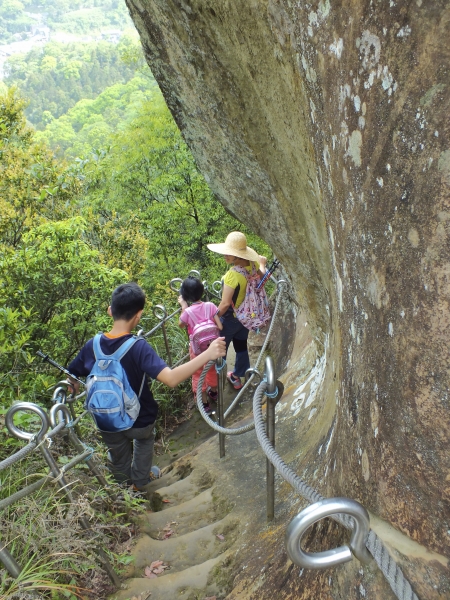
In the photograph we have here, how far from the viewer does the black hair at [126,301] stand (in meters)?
3.39

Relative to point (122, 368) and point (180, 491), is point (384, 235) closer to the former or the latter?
point (122, 368)

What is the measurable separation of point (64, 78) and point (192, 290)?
354 ft

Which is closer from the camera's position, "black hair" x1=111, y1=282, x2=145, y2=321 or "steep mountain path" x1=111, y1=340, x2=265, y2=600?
"steep mountain path" x1=111, y1=340, x2=265, y2=600

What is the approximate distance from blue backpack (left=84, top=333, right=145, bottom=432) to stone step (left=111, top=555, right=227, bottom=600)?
107 cm

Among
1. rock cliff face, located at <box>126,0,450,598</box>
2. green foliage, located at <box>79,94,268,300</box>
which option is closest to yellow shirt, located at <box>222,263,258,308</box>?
rock cliff face, located at <box>126,0,450,598</box>

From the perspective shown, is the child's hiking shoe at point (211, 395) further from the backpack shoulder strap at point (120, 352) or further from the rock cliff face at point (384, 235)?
the rock cliff face at point (384, 235)

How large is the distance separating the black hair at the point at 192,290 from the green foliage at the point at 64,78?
79062 millimetres

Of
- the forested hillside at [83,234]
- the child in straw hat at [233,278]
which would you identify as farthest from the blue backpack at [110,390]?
the child in straw hat at [233,278]

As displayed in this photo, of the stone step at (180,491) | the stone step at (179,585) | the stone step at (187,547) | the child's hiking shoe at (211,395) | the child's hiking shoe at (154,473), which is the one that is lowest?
the child's hiking shoe at (211,395)

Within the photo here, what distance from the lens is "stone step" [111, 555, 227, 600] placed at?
2.76 meters

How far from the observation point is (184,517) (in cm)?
375

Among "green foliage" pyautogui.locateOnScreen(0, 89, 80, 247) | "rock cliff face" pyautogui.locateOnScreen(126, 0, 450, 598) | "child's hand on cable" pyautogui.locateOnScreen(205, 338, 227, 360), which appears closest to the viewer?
"rock cliff face" pyautogui.locateOnScreen(126, 0, 450, 598)

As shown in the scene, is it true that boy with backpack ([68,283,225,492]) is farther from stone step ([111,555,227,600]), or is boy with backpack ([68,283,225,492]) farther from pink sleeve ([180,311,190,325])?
pink sleeve ([180,311,190,325])

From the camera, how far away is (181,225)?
12227mm
